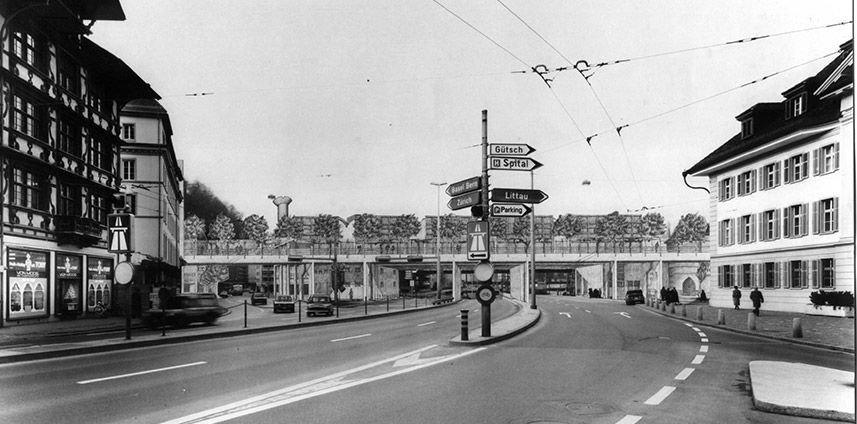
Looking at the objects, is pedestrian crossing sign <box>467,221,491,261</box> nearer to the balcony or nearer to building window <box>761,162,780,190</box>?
building window <box>761,162,780,190</box>

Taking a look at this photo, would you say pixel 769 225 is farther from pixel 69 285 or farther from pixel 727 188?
pixel 69 285

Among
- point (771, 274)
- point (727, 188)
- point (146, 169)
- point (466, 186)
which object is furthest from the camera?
point (146, 169)

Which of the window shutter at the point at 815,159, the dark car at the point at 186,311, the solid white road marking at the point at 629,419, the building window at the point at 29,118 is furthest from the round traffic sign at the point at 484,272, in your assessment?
the building window at the point at 29,118

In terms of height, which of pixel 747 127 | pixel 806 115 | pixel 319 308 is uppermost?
pixel 747 127

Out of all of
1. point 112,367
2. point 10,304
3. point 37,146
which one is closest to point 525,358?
point 112,367

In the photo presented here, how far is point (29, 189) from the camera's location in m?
26.9

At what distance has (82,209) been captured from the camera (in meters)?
32.0

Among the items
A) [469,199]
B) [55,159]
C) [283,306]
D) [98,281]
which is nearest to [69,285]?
[98,281]

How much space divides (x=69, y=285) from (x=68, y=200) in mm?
3941

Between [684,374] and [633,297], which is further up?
[684,374]

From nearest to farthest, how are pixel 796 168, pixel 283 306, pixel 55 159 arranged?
pixel 796 168 → pixel 55 159 → pixel 283 306

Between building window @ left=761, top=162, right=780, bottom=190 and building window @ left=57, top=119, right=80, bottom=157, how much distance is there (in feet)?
98.9

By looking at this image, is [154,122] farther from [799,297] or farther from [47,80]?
[799,297]

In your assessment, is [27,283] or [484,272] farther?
[27,283]
